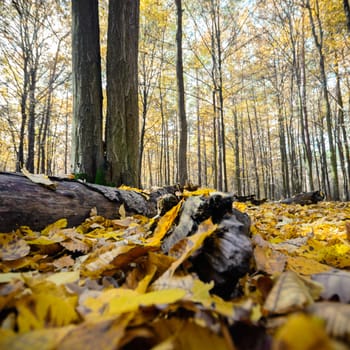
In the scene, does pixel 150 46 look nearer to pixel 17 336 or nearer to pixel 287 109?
pixel 287 109

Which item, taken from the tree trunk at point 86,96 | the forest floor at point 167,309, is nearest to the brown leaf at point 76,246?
the forest floor at point 167,309

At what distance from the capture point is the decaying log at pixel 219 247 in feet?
2.21

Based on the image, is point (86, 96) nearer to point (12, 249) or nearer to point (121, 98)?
point (121, 98)

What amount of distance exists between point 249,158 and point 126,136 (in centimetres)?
2301

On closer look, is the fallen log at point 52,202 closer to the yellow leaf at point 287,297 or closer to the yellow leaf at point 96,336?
the yellow leaf at point 96,336

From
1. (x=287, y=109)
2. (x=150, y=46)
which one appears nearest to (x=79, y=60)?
(x=150, y=46)

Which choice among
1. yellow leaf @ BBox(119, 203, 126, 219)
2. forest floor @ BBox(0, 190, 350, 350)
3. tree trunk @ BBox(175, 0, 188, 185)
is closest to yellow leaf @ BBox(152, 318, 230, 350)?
forest floor @ BBox(0, 190, 350, 350)

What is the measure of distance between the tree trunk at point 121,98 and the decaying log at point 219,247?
212 cm

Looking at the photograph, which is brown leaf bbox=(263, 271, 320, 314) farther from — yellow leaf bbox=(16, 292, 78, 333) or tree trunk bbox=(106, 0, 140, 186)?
tree trunk bbox=(106, 0, 140, 186)

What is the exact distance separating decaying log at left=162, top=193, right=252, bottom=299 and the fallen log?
946 mm

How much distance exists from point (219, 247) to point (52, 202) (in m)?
1.26

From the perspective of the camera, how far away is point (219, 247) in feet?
2.46

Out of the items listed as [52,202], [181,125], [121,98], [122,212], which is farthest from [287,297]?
[181,125]

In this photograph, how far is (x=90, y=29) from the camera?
3055 millimetres
